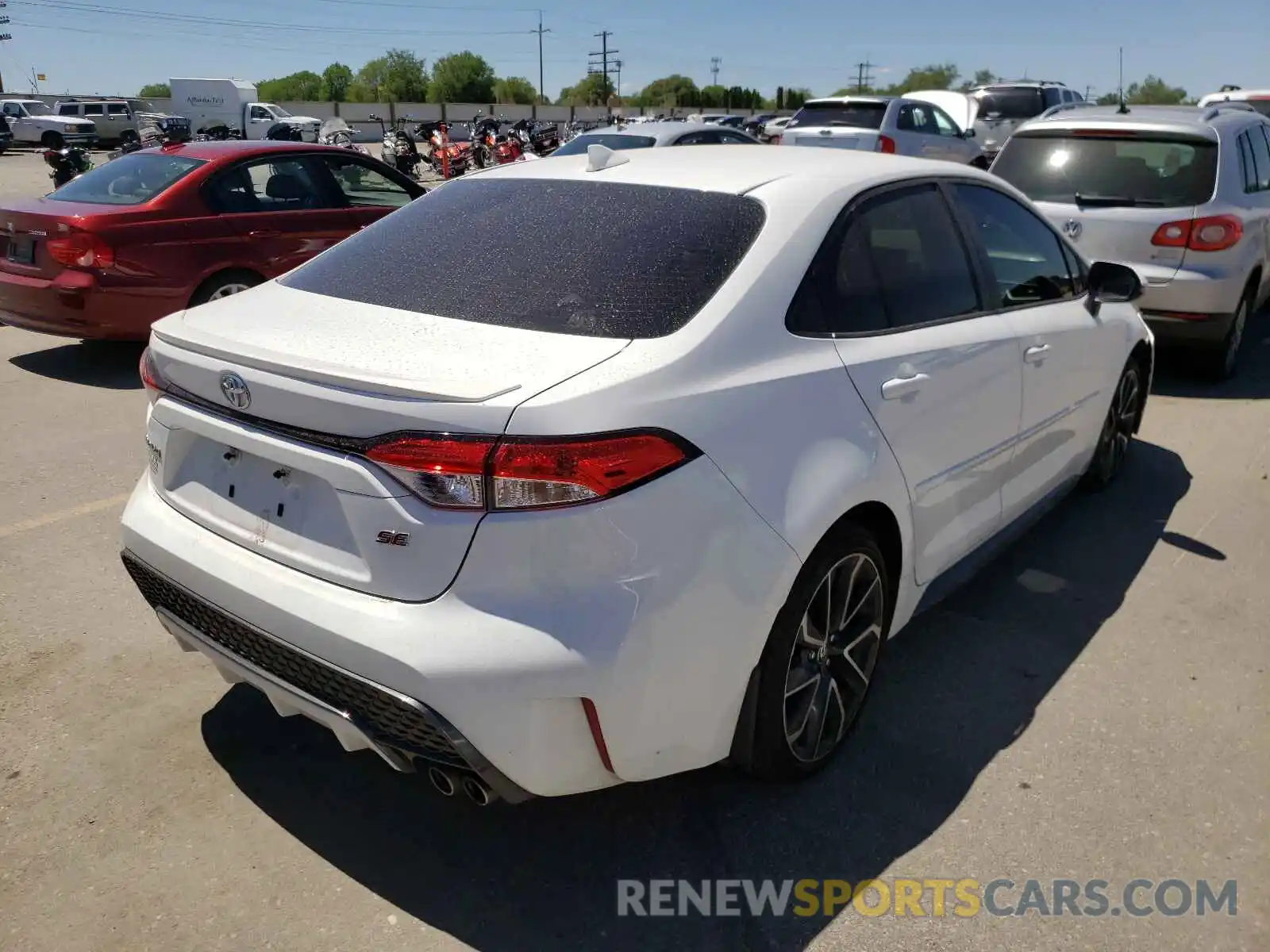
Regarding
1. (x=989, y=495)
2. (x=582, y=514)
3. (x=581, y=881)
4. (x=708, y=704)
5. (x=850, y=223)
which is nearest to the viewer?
(x=582, y=514)

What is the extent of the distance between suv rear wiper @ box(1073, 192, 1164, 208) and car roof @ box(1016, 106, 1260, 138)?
0.48 m

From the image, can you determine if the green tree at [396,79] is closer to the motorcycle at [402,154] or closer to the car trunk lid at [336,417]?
the motorcycle at [402,154]

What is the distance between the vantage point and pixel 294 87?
116 meters

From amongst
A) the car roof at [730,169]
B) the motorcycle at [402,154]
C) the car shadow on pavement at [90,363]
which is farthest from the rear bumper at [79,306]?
the motorcycle at [402,154]

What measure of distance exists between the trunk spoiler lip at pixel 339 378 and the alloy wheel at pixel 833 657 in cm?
105

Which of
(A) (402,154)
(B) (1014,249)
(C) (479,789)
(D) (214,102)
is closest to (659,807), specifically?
(C) (479,789)

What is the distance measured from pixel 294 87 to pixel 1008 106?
11296 centimetres

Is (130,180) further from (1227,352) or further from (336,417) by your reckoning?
(1227,352)

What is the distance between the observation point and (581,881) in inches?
101

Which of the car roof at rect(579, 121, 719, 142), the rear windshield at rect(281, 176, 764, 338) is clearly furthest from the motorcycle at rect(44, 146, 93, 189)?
the rear windshield at rect(281, 176, 764, 338)

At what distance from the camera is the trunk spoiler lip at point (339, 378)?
7.03ft

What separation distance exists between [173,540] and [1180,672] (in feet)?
10.7

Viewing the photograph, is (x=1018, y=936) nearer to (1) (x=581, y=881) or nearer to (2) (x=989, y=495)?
(1) (x=581, y=881)

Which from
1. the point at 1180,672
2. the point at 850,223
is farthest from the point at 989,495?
the point at 850,223
